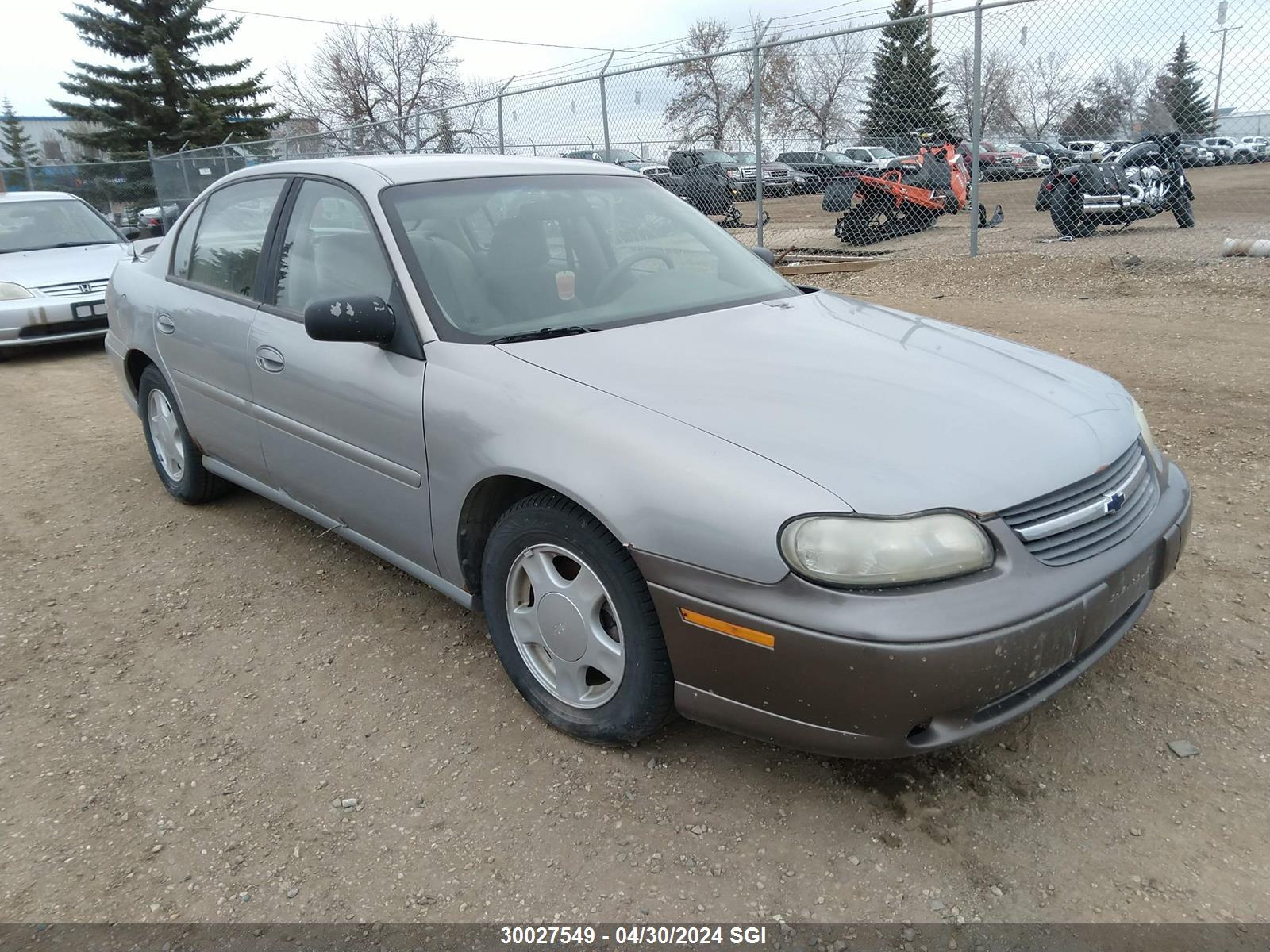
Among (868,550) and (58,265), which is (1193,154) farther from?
(58,265)

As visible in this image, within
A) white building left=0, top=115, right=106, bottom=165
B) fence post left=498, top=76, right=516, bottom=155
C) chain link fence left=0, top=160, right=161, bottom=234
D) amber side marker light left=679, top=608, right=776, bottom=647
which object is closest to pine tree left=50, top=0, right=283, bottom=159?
white building left=0, top=115, right=106, bottom=165

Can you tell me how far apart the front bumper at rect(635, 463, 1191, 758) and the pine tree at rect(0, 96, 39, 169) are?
6959cm

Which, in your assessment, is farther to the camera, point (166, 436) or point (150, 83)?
point (150, 83)

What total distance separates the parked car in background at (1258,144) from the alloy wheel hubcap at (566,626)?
11.9 meters

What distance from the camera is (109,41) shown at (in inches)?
1345

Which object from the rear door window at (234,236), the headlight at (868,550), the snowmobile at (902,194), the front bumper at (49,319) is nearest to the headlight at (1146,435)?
the headlight at (868,550)

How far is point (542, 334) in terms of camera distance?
2709 millimetres

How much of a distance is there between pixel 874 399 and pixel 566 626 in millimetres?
1006

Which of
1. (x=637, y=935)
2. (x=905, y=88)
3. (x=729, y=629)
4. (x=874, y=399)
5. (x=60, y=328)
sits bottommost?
(x=637, y=935)

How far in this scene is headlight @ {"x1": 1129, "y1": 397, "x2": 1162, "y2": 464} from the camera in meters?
2.59

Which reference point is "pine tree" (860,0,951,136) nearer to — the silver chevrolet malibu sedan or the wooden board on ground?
the wooden board on ground

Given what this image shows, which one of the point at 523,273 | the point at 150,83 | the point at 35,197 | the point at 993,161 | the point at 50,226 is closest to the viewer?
the point at 523,273

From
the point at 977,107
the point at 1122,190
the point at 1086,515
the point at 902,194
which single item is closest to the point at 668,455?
the point at 1086,515

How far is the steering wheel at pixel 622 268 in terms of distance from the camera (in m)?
3.00
